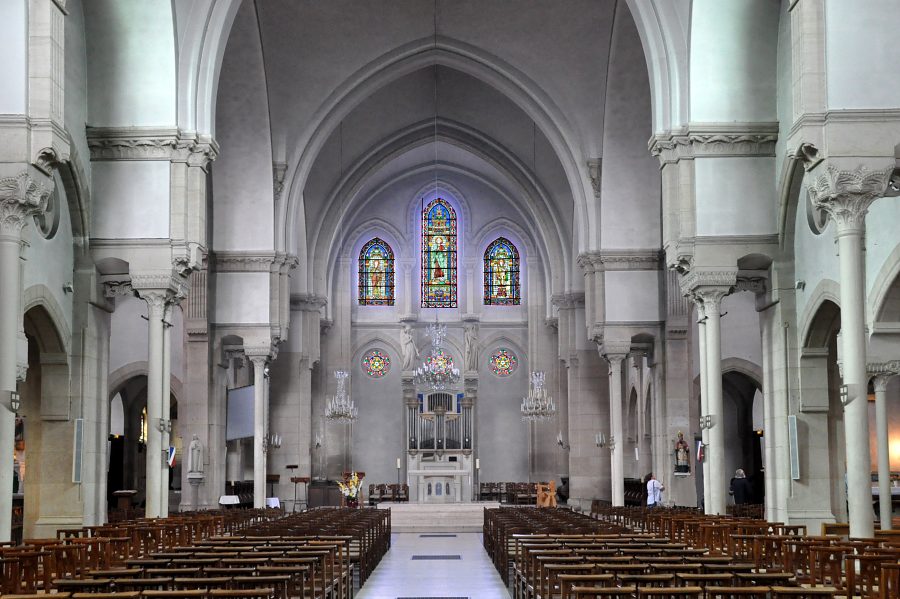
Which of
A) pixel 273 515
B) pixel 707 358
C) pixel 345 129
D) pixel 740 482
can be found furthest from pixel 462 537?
pixel 345 129

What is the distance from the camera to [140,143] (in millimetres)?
21281

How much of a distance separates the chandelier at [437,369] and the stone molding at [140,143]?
16.3m

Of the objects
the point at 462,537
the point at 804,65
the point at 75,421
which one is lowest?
the point at 462,537

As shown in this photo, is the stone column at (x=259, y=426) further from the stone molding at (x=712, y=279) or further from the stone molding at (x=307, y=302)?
the stone molding at (x=712, y=279)

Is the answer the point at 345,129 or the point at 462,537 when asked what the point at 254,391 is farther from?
the point at 345,129

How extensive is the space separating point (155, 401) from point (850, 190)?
12.9 metres

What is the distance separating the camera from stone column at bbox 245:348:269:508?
102 feet

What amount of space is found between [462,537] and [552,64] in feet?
43.8

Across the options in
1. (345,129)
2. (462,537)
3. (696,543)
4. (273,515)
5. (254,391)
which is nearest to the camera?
(696,543)

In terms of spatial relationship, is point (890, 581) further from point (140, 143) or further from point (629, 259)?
point (629, 259)

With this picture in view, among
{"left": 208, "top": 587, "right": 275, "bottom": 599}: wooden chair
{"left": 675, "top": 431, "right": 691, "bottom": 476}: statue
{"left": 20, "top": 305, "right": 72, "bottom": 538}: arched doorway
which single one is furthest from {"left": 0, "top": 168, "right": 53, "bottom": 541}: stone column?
{"left": 675, "top": 431, "right": 691, "bottom": 476}: statue

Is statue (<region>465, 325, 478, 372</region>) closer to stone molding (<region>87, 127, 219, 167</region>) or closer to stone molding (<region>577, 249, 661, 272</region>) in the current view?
stone molding (<region>577, 249, 661, 272</region>)

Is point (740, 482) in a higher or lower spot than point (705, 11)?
lower

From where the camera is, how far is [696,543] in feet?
53.4
